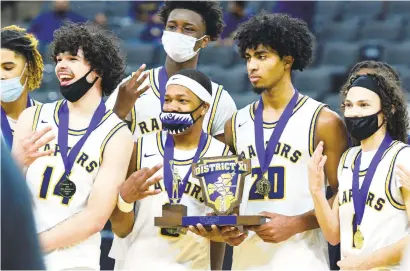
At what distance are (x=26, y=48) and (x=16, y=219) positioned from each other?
4.21 m

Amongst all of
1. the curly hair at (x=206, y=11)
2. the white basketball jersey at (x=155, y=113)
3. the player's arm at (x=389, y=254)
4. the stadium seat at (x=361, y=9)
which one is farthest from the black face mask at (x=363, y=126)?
the stadium seat at (x=361, y=9)

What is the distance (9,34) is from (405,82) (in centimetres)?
463

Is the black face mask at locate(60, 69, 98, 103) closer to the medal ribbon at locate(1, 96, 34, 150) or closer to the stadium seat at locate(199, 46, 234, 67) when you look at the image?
the medal ribbon at locate(1, 96, 34, 150)

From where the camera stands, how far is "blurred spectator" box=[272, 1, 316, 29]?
868cm

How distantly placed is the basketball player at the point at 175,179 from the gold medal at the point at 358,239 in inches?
30.7

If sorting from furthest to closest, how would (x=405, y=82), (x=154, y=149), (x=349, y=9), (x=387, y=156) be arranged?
(x=349, y=9)
(x=405, y=82)
(x=154, y=149)
(x=387, y=156)

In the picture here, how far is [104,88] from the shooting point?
471 cm

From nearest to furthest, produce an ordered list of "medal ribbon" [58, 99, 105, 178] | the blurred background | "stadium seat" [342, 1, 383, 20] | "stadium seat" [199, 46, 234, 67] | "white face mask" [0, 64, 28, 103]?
"medal ribbon" [58, 99, 105, 178] → "white face mask" [0, 64, 28, 103] → the blurred background → "stadium seat" [199, 46, 234, 67] → "stadium seat" [342, 1, 383, 20]

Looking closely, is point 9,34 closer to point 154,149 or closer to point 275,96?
point 154,149

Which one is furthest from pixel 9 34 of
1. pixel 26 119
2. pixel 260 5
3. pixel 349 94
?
pixel 260 5

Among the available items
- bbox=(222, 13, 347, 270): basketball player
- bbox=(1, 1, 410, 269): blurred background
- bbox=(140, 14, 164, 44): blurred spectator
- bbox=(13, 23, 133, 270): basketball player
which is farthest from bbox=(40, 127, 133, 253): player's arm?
bbox=(140, 14, 164, 44): blurred spectator

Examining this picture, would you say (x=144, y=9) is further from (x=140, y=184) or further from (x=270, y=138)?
(x=140, y=184)

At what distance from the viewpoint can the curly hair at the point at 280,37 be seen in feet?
14.9

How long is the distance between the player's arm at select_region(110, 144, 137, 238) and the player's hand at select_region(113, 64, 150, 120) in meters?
0.34
